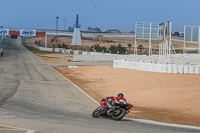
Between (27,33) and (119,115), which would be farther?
(27,33)

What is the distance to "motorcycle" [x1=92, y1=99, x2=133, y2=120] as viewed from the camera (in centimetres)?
1272

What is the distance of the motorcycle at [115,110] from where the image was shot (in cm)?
1272

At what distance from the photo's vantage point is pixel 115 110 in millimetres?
12906

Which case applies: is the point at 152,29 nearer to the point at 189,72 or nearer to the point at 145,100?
the point at 189,72

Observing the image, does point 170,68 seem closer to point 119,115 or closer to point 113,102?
point 113,102

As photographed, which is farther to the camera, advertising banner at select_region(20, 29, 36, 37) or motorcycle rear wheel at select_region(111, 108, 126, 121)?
advertising banner at select_region(20, 29, 36, 37)

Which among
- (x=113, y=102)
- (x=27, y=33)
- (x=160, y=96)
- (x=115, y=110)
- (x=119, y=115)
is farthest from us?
(x=27, y=33)

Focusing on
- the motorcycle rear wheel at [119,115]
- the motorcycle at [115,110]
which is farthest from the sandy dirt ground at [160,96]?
the motorcycle rear wheel at [119,115]

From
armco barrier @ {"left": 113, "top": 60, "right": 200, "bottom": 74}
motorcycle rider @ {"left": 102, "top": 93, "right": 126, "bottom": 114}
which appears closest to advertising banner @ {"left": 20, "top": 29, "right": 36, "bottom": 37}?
armco barrier @ {"left": 113, "top": 60, "right": 200, "bottom": 74}

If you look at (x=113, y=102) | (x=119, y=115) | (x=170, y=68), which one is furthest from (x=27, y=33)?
(x=119, y=115)

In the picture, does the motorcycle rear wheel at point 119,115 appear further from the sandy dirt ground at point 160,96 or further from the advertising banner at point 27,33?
the advertising banner at point 27,33

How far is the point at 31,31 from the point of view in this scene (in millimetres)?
103688

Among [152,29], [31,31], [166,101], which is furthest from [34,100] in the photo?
[31,31]

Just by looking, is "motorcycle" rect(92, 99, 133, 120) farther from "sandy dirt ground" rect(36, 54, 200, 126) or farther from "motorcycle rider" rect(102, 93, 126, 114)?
"sandy dirt ground" rect(36, 54, 200, 126)
